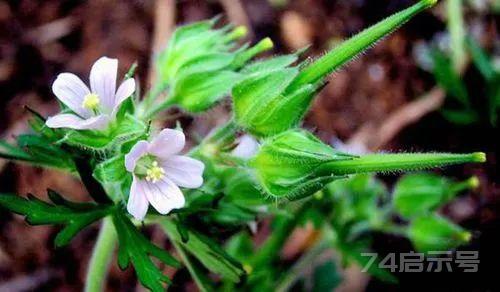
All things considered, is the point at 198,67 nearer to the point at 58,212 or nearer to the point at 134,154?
the point at 134,154

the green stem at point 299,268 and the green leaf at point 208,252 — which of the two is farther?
the green stem at point 299,268

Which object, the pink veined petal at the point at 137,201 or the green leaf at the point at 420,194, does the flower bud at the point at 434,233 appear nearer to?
the green leaf at the point at 420,194

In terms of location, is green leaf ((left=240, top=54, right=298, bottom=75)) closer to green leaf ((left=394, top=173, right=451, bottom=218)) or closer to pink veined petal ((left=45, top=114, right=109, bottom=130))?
pink veined petal ((left=45, top=114, right=109, bottom=130))

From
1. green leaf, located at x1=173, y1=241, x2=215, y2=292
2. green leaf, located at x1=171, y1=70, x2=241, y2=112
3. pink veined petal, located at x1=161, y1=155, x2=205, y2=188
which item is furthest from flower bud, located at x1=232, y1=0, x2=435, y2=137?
green leaf, located at x1=173, y1=241, x2=215, y2=292

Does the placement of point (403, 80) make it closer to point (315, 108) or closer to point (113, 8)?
point (315, 108)

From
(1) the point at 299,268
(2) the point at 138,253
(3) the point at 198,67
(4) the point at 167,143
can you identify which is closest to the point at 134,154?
(4) the point at 167,143

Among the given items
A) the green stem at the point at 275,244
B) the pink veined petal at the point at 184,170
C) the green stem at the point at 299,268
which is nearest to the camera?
the pink veined petal at the point at 184,170

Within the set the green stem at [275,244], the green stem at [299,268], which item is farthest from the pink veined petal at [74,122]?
the green stem at [299,268]

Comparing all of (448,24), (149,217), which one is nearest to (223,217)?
(149,217)
